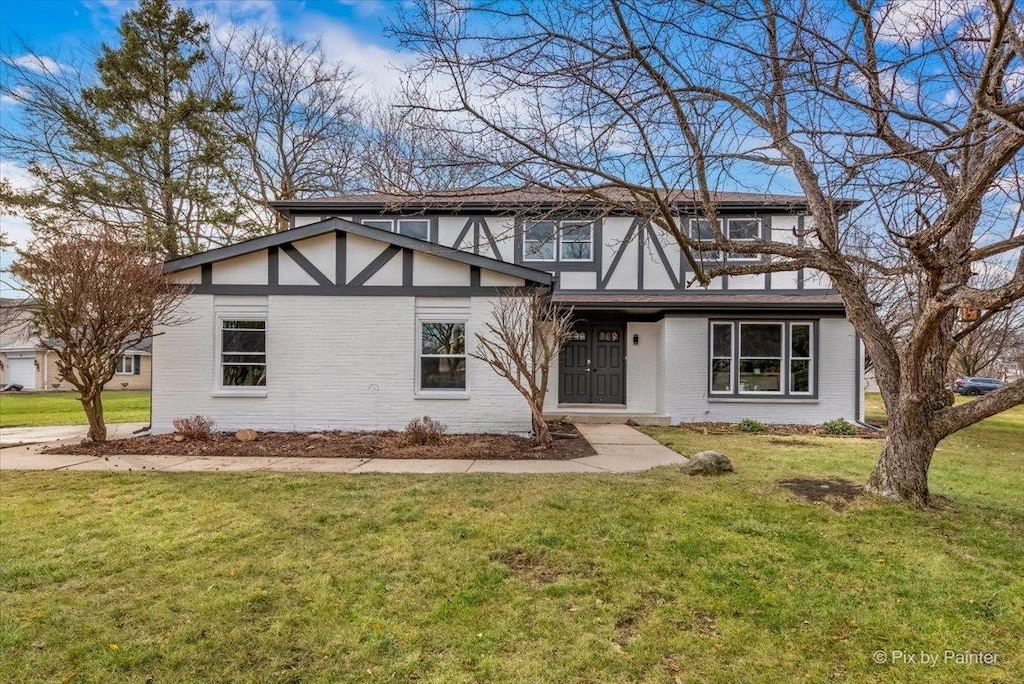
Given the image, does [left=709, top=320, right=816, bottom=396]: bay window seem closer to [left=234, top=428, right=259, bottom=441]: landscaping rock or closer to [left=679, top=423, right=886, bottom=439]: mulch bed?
[left=679, top=423, right=886, bottom=439]: mulch bed

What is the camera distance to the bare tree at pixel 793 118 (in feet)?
14.8

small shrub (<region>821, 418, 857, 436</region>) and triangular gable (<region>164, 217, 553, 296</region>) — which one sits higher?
triangular gable (<region>164, 217, 553, 296</region>)

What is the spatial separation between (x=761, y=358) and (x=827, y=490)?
685 centimetres

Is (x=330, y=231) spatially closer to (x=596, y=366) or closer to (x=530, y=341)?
(x=530, y=341)

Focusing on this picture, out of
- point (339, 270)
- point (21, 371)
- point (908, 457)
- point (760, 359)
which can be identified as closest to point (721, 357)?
point (760, 359)

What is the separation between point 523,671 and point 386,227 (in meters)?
12.6

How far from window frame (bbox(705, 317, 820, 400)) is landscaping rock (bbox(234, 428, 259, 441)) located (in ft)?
32.1

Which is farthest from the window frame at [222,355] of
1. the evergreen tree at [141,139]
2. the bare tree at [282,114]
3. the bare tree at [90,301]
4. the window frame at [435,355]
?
the bare tree at [282,114]

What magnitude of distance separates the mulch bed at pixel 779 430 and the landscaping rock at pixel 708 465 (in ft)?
14.0

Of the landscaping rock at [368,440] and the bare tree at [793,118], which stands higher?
the bare tree at [793,118]

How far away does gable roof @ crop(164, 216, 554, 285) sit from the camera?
9.38m

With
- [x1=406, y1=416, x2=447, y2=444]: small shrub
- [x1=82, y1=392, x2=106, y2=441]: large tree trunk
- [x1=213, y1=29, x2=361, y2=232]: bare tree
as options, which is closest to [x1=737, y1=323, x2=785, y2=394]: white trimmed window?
[x1=406, y1=416, x2=447, y2=444]: small shrub

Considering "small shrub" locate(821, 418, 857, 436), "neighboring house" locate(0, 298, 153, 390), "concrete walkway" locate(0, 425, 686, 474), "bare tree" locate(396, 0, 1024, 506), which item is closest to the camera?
"bare tree" locate(396, 0, 1024, 506)

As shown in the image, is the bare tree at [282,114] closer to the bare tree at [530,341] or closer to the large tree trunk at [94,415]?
the large tree trunk at [94,415]
